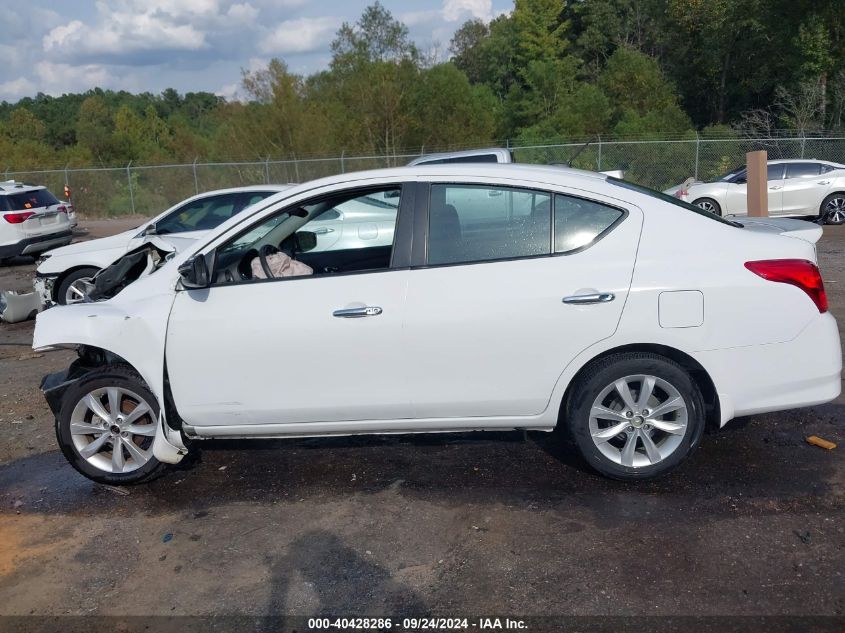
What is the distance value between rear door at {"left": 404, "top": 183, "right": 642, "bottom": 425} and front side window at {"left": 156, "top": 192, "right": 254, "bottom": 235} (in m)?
6.53

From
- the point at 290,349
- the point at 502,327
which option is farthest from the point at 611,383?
the point at 290,349

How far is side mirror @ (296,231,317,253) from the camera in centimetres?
582

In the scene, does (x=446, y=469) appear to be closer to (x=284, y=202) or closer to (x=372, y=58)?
(x=284, y=202)

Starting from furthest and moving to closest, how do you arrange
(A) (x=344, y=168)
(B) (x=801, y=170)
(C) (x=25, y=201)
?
(A) (x=344, y=168) → (B) (x=801, y=170) → (C) (x=25, y=201)

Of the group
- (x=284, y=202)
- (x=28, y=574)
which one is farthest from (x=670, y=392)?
(x=28, y=574)

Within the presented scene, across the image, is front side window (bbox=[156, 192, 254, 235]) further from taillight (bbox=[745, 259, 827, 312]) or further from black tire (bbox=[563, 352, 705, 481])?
taillight (bbox=[745, 259, 827, 312])

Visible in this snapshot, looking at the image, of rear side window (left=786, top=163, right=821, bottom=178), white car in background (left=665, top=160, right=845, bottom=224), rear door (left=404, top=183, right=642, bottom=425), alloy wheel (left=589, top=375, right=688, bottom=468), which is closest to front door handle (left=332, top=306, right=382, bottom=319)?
rear door (left=404, top=183, right=642, bottom=425)

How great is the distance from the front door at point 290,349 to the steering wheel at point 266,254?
0.32 meters

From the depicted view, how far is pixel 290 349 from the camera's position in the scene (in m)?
4.43

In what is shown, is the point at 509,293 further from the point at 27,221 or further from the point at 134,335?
the point at 27,221

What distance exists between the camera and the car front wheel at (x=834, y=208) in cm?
1731

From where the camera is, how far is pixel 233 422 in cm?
461

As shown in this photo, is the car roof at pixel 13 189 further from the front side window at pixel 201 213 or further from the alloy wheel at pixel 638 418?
the alloy wheel at pixel 638 418

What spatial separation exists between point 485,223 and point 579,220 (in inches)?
19.9
